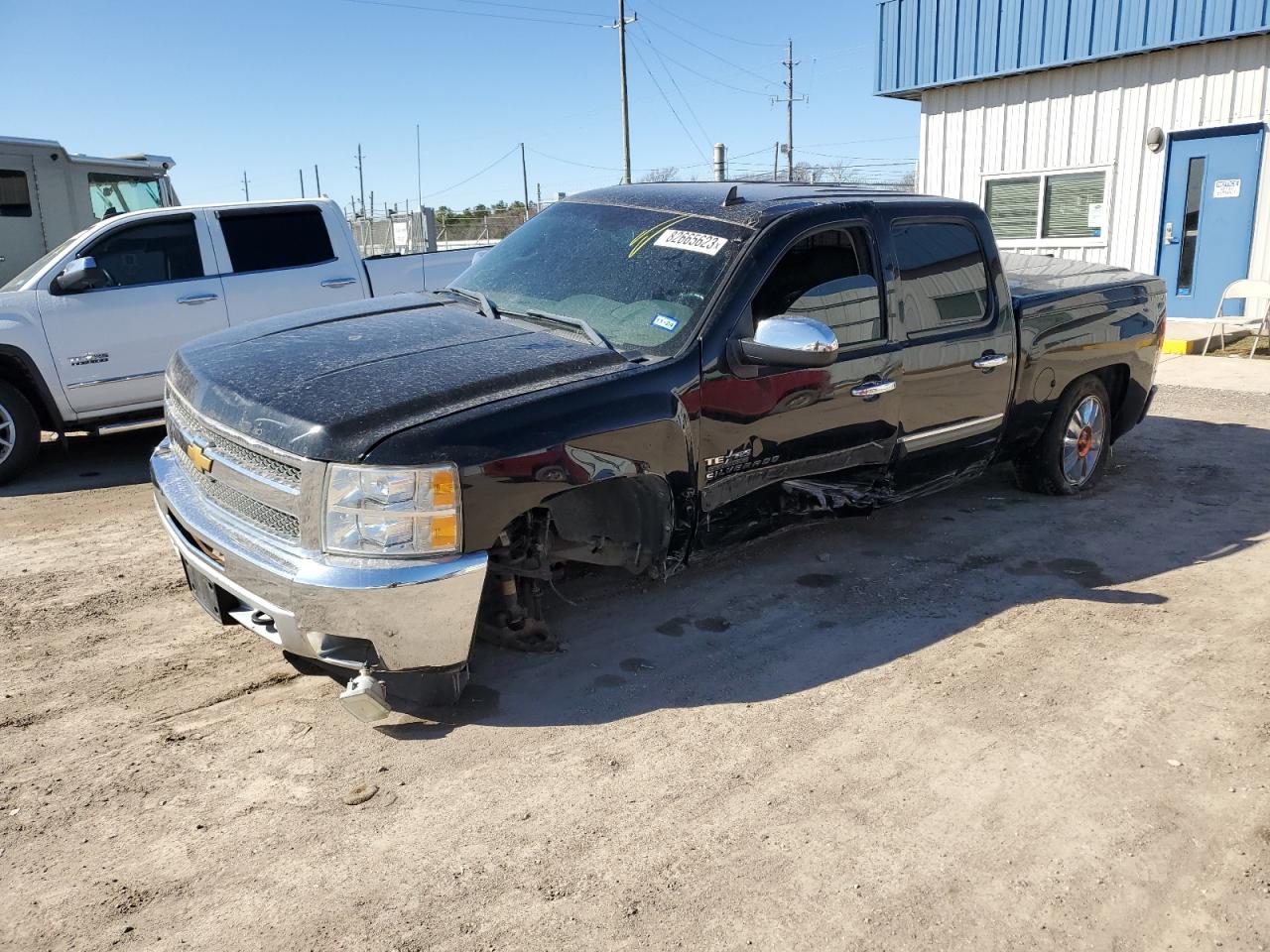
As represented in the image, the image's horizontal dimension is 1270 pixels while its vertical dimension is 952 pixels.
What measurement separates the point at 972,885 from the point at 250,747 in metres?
2.37

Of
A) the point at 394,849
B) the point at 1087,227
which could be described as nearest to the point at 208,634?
the point at 394,849

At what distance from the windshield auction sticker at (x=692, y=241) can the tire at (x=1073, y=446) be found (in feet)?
9.35

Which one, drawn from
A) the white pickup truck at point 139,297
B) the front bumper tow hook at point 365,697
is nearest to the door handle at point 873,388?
the front bumper tow hook at point 365,697

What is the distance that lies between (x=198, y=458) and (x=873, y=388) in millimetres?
2916

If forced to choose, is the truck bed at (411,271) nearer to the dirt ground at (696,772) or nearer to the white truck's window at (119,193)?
the dirt ground at (696,772)

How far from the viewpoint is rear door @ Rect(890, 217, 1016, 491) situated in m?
4.92

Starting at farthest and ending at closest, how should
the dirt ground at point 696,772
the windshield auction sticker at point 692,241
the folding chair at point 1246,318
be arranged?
1. the folding chair at point 1246,318
2. the windshield auction sticker at point 692,241
3. the dirt ground at point 696,772

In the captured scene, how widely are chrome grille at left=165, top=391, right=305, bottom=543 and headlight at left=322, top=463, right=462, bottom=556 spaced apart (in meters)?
0.17

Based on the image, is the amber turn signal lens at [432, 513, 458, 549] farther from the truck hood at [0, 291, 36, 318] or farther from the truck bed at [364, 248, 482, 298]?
the truck bed at [364, 248, 482, 298]

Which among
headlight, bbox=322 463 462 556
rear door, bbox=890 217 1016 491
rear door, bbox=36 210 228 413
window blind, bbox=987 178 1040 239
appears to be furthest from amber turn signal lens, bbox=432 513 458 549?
window blind, bbox=987 178 1040 239

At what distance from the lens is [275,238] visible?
826cm

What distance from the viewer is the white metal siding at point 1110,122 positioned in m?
11.9

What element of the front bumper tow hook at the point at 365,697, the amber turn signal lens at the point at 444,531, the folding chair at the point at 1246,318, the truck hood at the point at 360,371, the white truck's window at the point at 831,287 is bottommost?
the front bumper tow hook at the point at 365,697

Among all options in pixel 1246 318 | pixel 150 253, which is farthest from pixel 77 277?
pixel 1246 318
